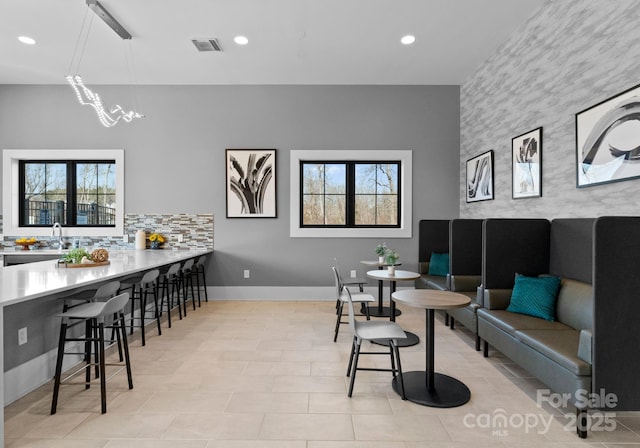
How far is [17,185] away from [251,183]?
3899 millimetres

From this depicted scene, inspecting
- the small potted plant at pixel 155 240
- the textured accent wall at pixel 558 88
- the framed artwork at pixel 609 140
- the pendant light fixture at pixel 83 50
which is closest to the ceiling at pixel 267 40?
the pendant light fixture at pixel 83 50

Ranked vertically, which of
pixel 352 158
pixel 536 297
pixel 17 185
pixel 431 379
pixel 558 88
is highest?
pixel 558 88

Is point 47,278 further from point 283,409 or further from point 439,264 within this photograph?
point 439,264

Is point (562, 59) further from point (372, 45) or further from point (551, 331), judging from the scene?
point (551, 331)

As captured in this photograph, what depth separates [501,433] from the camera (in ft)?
7.10

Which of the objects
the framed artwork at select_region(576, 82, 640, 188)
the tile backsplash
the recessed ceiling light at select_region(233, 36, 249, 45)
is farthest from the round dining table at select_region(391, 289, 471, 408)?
the tile backsplash

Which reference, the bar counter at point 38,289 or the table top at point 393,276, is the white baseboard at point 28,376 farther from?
the table top at point 393,276

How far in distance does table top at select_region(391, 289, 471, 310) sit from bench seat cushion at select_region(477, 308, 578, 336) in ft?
1.69

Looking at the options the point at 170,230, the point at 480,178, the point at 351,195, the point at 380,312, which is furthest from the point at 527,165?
the point at 170,230

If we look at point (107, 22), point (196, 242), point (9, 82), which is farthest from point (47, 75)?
point (196, 242)

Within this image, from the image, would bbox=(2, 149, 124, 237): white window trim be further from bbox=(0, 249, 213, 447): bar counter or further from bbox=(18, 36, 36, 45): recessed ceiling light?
bbox=(0, 249, 213, 447): bar counter

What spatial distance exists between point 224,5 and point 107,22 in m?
1.36

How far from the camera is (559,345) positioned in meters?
2.37

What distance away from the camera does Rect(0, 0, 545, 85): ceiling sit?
3699mm
